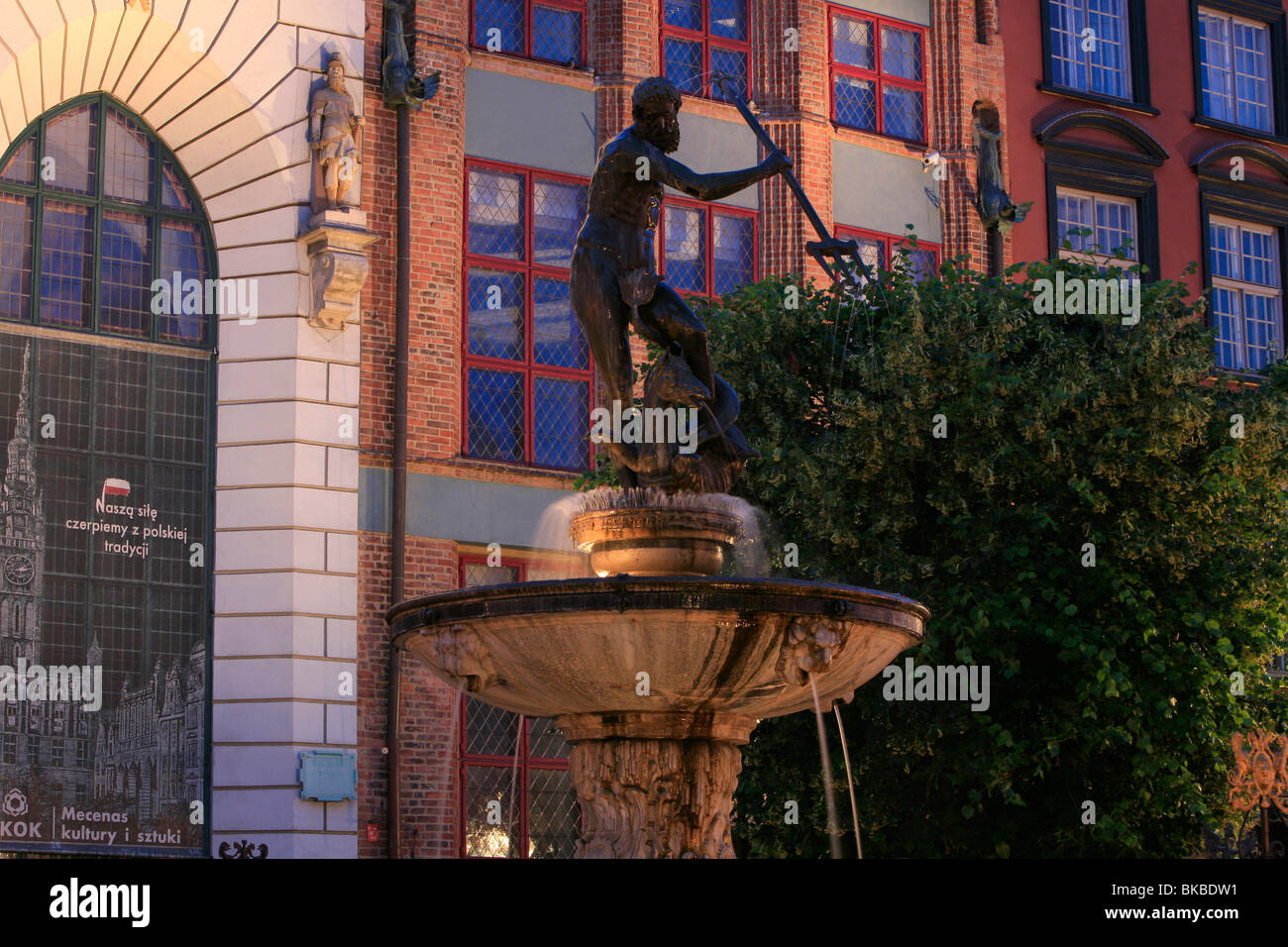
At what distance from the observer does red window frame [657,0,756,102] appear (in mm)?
25375

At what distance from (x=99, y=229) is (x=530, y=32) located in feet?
19.8

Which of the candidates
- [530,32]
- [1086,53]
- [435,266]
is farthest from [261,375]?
[1086,53]

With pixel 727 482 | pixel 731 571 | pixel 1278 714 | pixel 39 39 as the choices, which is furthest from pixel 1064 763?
pixel 39 39

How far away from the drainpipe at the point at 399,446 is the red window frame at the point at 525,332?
0.85 m

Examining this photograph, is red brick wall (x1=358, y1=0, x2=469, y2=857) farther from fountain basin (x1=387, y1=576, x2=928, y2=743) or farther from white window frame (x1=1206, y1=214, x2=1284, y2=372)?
white window frame (x1=1206, y1=214, x2=1284, y2=372)

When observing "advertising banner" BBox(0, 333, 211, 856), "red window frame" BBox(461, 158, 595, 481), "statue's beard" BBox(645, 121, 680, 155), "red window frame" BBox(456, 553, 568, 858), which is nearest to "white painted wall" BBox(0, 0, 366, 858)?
"advertising banner" BBox(0, 333, 211, 856)

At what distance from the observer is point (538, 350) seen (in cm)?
2362

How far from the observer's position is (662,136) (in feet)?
38.0

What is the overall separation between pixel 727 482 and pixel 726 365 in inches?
279

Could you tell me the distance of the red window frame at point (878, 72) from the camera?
26.9 m

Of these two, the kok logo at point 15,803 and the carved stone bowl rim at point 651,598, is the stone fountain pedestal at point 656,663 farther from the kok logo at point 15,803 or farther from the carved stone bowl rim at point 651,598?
the kok logo at point 15,803

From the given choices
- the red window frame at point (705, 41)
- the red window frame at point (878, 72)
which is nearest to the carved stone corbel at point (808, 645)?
the red window frame at point (705, 41)

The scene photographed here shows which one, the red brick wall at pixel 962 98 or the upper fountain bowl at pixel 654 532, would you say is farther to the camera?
the red brick wall at pixel 962 98

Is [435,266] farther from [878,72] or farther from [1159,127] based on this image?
[1159,127]
